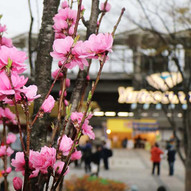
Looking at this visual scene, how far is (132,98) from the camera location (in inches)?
829

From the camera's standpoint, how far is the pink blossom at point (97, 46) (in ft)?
4.44

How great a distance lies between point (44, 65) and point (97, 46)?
80cm

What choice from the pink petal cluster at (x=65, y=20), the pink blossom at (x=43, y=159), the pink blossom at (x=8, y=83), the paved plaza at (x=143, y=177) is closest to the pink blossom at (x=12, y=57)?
the pink blossom at (x=8, y=83)

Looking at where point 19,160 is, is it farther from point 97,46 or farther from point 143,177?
point 143,177

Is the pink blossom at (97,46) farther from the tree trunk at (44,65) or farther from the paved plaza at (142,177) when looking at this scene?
the paved plaza at (142,177)

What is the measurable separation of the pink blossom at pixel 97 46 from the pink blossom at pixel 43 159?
1.39 ft

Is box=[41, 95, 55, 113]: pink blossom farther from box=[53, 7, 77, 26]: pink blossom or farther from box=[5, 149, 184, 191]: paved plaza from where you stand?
box=[5, 149, 184, 191]: paved plaza

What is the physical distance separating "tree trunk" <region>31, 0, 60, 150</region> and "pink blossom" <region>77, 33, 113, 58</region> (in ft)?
2.37

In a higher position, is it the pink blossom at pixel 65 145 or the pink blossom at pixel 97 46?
the pink blossom at pixel 97 46

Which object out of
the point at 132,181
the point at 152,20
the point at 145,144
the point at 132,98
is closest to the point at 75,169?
the point at 132,181

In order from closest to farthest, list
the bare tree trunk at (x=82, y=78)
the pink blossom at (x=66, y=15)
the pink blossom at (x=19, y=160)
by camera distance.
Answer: the pink blossom at (x=19, y=160), the pink blossom at (x=66, y=15), the bare tree trunk at (x=82, y=78)

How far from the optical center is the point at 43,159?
4.39 ft

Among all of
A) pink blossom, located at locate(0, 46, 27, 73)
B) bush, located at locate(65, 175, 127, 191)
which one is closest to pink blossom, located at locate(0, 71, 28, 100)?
pink blossom, located at locate(0, 46, 27, 73)

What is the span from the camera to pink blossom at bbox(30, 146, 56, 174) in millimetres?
1329
